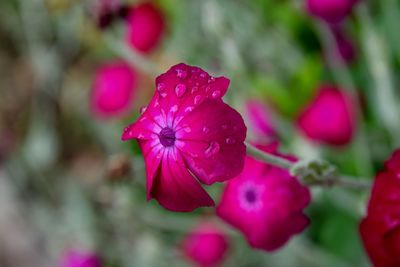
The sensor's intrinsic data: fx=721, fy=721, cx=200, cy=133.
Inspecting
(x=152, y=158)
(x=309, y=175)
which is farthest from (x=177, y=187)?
(x=309, y=175)

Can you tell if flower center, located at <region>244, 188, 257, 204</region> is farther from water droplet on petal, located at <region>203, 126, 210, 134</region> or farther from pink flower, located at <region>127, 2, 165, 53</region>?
pink flower, located at <region>127, 2, 165, 53</region>

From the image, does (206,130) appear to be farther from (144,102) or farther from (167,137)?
(144,102)

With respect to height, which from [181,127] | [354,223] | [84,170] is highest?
[181,127]

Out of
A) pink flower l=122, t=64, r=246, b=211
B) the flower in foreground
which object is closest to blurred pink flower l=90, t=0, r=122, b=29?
pink flower l=122, t=64, r=246, b=211

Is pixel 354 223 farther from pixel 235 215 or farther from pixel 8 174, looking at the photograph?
pixel 8 174

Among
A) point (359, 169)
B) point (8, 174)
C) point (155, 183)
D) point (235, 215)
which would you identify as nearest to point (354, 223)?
point (359, 169)
